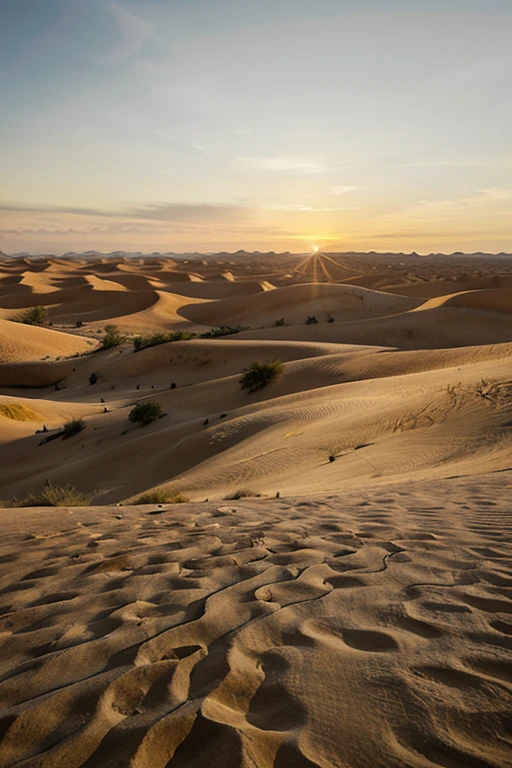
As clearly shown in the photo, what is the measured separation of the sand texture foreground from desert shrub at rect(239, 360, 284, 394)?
12824mm

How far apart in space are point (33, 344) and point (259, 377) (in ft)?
61.8

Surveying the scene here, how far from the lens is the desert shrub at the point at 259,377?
667 inches

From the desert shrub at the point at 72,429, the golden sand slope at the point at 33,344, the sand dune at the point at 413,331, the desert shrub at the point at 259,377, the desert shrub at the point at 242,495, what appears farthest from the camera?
the golden sand slope at the point at 33,344

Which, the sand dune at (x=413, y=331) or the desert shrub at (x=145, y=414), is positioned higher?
the sand dune at (x=413, y=331)

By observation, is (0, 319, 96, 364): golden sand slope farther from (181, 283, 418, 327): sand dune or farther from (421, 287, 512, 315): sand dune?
(421, 287, 512, 315): sand dune

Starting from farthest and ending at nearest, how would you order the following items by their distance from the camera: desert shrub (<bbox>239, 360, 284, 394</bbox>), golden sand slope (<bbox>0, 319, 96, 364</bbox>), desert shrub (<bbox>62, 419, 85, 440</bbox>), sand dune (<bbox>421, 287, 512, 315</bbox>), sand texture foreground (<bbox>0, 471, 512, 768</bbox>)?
sand dune (<bbox>421, 287, 512, 315</bbox>) < golden sand slope (<bbox>0, 319, 96, 364</bbox>) < desert shrub (<bbox>239, 360, 284, 394</bbox>) < desert shrub (<bbox>62, 419, 85, 440</bbox>) < sand texture foreground (<bbox>0, 471, 512, 768</bbox>)

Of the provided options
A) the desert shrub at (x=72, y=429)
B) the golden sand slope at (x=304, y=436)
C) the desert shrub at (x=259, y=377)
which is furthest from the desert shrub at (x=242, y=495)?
the desert shrub at (x=259, y=377)

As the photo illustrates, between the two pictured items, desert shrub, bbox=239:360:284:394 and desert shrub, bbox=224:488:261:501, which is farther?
desert shrub, bbox=239:360:284:394

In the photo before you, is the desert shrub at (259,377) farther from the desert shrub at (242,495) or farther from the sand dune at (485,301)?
the sand dune at (485,301)

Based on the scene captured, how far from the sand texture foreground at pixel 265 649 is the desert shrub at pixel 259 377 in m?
12.8

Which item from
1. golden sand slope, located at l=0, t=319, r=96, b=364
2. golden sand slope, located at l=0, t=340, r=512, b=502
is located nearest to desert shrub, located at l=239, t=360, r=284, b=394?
golden sand slope, located at l=0, t=340, r=512, b=502

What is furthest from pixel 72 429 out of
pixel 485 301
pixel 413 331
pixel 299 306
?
pixel 485 301

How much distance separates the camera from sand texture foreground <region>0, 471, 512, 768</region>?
1.59 metres

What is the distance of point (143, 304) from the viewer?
50562 millimetres
